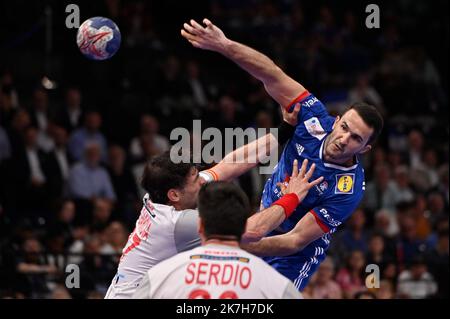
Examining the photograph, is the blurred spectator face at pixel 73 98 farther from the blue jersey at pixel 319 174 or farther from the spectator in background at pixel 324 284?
the blue jersey at pixel 319 174

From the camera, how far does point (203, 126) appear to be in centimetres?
1507

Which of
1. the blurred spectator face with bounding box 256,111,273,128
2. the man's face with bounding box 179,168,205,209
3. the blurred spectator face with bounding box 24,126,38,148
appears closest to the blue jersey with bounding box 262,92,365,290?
the man's face with bounding box 179,168,205,209

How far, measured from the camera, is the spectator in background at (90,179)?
1338cm

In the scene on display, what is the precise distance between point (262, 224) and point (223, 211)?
172 centimetres

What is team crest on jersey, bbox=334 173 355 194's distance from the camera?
311 inches

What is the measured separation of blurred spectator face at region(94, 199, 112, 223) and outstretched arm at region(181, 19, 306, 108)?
5.39m

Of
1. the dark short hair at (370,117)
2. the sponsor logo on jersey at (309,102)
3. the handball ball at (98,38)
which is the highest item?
the handball ball at (98,38)

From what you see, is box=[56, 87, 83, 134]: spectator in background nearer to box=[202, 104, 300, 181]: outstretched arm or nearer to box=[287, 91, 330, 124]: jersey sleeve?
box=[202, 104, 300, 181]: outstretched arm

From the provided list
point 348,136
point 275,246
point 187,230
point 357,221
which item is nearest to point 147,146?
point 357,221

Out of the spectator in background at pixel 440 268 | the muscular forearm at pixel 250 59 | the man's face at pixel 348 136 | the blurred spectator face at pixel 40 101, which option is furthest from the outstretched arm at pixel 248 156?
the blurred spectator face at pixel 40 101

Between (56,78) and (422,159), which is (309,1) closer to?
(422,159)

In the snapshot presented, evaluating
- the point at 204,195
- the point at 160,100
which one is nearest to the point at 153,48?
the point at 160,100

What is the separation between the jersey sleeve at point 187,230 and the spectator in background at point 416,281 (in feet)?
21.0
